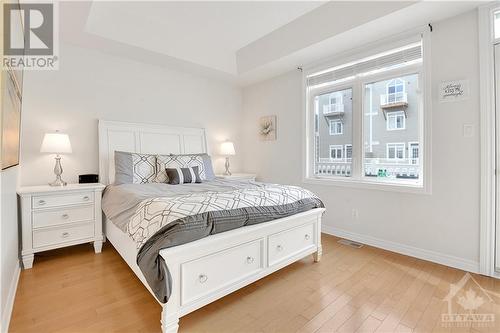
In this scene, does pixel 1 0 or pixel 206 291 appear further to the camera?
pixel 206 291

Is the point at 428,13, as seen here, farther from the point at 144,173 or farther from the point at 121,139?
the point at 121,139

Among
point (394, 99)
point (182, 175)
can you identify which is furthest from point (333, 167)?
point (182, 175)

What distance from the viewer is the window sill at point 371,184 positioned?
100 inches

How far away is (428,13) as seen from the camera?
2252 millimetres

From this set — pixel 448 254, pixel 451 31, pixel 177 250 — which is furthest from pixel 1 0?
pixel 448 254

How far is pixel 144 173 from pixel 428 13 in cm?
339

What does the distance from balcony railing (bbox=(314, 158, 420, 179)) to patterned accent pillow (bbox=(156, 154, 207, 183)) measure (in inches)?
66.1

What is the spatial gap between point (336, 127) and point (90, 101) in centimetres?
324

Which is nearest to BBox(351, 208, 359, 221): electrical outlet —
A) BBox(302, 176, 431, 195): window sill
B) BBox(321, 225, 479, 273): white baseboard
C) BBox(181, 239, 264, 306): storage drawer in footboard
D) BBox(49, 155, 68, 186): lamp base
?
BBox(321, 225, 479, 273): white baseboard

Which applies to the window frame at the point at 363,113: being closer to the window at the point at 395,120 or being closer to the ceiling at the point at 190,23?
the window at the point at 395,120

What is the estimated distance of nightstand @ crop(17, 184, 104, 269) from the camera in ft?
7.43

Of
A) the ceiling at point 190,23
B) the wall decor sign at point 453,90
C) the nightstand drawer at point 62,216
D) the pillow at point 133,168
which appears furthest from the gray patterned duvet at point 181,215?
the ceiling at point 190,23

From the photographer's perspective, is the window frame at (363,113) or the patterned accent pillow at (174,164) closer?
the window frame at (363,113)

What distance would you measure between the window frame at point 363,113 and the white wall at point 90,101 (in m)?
1.81
